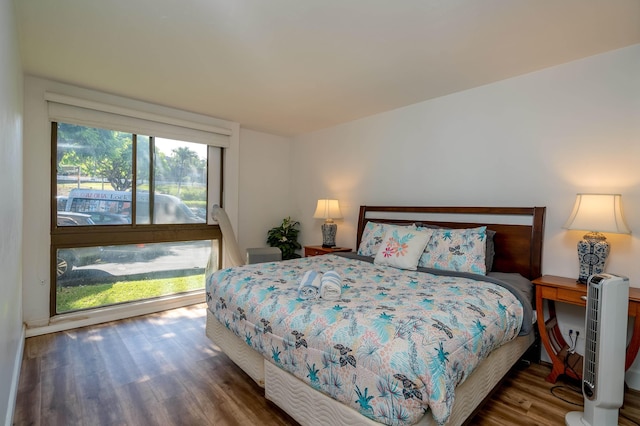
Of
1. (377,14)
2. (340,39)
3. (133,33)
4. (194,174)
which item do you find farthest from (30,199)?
(377,14)

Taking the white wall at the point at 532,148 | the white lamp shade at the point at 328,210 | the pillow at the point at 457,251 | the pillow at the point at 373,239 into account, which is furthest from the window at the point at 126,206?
the pillow at the point at 457,251

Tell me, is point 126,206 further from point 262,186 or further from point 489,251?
point 489,251

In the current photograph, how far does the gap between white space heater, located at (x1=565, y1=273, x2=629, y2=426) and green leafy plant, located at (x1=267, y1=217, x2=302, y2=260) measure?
367 cm

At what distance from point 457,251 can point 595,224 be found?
94 centimetres

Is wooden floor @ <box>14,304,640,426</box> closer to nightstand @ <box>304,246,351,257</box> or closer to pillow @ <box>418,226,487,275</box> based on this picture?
pillow @ <box>418,226,487,275</box>

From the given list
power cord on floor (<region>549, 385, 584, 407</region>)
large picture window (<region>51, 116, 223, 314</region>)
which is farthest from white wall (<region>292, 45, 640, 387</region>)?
large picture window (<region>51, 116, 223, 314</region>)

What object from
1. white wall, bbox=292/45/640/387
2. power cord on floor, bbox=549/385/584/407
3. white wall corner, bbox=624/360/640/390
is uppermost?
white wall, bbox=292/45/640/387

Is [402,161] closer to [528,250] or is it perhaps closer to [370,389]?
[528,250]

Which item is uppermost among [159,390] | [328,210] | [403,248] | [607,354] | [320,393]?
[328,210]

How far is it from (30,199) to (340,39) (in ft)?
10.8

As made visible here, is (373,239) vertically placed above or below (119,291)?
above

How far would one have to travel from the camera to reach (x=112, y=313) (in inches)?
135

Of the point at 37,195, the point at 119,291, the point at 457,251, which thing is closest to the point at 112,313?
the point at 119,291

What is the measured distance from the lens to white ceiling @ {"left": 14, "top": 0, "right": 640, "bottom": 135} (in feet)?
6.12
